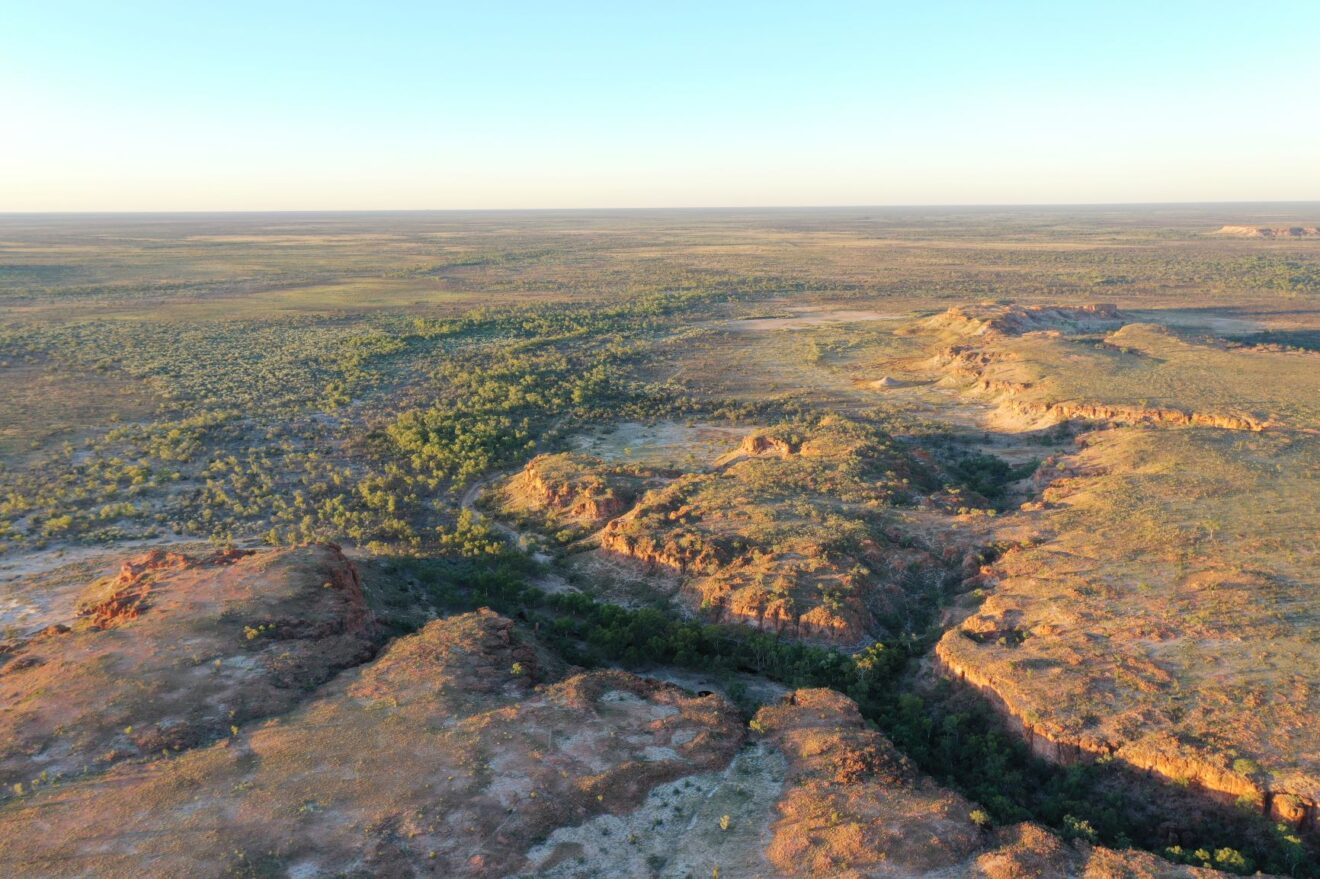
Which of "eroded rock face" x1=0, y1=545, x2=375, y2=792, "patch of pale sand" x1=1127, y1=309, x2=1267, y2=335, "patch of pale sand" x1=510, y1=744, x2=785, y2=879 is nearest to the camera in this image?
"patch of pale sand" x1=510, y1=744, x2=785, y2=879

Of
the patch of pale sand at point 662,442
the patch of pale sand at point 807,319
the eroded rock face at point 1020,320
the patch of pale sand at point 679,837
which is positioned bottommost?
the patch of pale sand at point 679,837

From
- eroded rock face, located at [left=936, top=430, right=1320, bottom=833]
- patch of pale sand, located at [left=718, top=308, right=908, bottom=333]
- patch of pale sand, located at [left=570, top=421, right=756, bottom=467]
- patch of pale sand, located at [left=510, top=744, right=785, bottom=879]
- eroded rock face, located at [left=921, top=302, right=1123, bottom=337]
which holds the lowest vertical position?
patch of pale sand, located at [left=510, top=744, right=785, bottom=879]

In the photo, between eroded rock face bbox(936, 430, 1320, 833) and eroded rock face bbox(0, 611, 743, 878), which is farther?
eroded rock face bbox(936, 430, 1320, 833)

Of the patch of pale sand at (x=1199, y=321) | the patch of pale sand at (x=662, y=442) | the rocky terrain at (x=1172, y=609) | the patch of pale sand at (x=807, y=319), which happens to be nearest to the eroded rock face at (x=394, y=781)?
the rocky terrain at (x=1172, y=609)

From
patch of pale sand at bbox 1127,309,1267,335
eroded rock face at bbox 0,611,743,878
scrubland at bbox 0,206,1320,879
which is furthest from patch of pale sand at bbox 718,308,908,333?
eroded rock face at bbox 0,611,743,878

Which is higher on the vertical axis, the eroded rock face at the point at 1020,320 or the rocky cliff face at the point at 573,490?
the eroded rock face at the point at 1020,320

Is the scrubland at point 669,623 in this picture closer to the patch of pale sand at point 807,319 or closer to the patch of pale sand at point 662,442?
the patch of pale sand at point 662,442

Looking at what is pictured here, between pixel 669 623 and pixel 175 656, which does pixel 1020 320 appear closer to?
pixel 669 623

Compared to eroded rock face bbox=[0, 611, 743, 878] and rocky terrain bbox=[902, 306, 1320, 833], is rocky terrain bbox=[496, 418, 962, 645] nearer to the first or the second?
rocky terrain bbox=[902, 306, 1320, 833]
